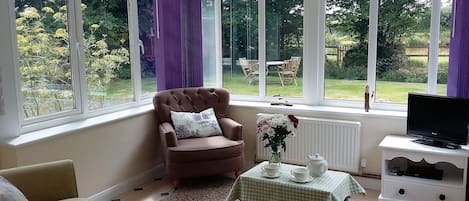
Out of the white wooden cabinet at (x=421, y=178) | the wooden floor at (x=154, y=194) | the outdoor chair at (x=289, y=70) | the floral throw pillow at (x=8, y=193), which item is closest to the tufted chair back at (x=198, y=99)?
the outdoor chair at (x=289, y=70)

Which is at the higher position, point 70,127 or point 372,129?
point 70,127

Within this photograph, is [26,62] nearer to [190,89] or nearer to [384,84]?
[190,89]

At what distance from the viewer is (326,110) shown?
4199 millimetres

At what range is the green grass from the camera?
13.4ft

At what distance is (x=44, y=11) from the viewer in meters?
3.44

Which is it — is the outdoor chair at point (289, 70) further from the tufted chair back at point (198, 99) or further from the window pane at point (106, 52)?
the window pane at point (106, 52)

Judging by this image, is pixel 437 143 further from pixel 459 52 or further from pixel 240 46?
pixel 240 46

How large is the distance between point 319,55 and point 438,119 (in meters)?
1.35

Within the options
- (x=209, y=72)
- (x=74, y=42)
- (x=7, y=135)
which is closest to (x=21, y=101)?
(x=7, y=135)

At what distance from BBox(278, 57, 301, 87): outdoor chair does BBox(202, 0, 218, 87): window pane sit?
0.83 m

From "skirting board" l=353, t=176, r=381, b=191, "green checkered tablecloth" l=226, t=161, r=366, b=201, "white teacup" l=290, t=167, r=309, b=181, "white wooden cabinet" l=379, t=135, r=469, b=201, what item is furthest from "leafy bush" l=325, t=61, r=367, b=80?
"white teacup" l=290, t=167, r=309, b=181

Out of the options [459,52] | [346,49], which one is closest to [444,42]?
[459,52]

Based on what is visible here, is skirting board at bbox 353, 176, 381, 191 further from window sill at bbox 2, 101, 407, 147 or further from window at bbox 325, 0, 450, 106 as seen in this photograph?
window at bbox 325, 0, 450, 106

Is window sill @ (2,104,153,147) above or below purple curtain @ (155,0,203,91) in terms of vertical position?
below
